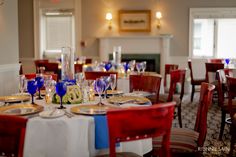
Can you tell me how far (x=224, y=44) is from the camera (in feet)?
28.9

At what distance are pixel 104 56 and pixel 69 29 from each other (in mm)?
1262

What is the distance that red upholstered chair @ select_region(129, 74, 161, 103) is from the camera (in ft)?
11.8

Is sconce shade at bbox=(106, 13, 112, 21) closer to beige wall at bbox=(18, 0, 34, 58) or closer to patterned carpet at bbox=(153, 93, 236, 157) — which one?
beige wall at bbox=(18, 0, 34, 58)

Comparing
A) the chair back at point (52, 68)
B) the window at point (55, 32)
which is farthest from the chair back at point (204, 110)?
the window at point (55, 32)

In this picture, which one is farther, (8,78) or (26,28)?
(26,28)

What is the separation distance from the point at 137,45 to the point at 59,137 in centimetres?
687

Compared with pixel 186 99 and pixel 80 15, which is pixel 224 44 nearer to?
pixel 186 99

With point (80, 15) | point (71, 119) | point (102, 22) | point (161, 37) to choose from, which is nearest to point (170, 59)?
point (161, 37)

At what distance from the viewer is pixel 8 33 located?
5152mm

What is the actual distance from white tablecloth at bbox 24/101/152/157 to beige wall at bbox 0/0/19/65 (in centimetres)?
321

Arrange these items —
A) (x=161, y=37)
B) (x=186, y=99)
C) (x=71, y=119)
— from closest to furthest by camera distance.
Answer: (x=71, y=119) → (x=186, y=99) → (x=161, y=37)

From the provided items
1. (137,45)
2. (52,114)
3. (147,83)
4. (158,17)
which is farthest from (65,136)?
(158,17)

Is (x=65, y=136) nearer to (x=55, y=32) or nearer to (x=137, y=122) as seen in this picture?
(x=137, y=122)

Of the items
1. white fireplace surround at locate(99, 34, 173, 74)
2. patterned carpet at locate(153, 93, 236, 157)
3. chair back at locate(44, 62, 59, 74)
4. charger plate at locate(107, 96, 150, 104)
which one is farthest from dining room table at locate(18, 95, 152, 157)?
white fireplace surround at locate(99, 34, 173, 74)
